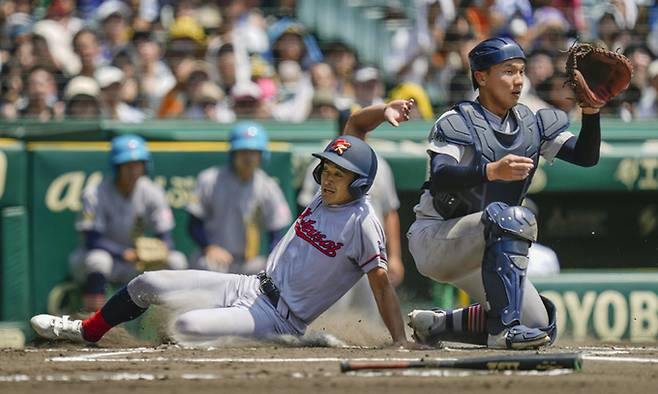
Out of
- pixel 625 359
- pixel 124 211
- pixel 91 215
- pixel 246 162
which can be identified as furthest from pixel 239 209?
pixel 625 359

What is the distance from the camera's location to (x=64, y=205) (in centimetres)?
983

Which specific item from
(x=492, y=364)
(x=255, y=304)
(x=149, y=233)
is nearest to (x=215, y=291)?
(x=255, y=304)

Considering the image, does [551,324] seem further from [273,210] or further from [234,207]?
[234,207]

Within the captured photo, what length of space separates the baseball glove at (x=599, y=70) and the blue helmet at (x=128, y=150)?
391cm

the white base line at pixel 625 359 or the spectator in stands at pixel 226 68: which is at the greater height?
the spectator in stands at pixel 226 68

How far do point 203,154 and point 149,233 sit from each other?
2.38ft

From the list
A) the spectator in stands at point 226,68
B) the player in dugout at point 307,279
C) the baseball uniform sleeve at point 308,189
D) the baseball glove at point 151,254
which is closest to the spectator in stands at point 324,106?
the spectator in stands at point 226,68

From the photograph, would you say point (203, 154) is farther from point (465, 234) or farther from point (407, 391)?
point (407, 391)

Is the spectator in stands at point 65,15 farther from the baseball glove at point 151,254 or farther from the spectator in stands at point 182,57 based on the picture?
the baseball glove at point 151,254

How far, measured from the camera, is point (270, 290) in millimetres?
6578

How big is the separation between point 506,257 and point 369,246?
2.20 ft

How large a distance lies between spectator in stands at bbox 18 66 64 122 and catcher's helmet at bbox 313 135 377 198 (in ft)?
15.8

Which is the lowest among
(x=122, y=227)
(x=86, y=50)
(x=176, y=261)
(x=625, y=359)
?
(x=176, y=261)

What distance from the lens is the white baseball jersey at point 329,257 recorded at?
21.0ft
